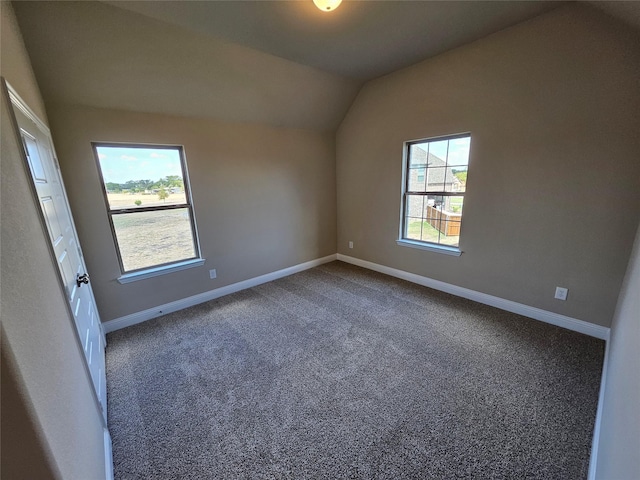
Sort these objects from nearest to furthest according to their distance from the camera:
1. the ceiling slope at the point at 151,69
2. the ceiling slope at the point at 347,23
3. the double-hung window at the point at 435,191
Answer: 1. the ceiling slope at the point at 151,69
2. the ceiling slope at the point at 347,23
3. the double-hung window at the point at 435,191

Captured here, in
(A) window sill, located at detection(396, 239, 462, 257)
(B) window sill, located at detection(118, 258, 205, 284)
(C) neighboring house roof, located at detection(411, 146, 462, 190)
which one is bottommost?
(B) window sill, located at detection(118, 258, 205, 284)

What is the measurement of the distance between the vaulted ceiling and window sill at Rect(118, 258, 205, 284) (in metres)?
1.63

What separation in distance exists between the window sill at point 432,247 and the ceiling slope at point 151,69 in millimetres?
2296

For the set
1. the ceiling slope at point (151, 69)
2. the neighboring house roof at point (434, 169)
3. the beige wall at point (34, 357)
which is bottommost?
the beige wall at point (34, 357)

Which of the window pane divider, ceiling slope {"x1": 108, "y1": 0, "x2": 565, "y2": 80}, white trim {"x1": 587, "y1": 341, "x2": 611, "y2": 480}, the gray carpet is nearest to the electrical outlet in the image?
the gray carpet

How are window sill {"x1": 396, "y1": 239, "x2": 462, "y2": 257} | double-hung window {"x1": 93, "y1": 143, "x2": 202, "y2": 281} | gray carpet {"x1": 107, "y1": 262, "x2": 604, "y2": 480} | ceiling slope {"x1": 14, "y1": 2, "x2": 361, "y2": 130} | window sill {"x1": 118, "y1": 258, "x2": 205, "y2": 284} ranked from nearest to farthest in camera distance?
gray carpet {"x1": 107, "y1": 262, "x2": 604, "y2": 480}, ceiling slope {"x1": 14, "y1": 2, "x2": 361, "y2": 130}, double-hung window {"x1": 93, "y1": 143, "x2": 202, "y2": 281}, window sill {"x1": 118, "y1": 258, "x2": 205, "y2": 284}, window sill {"x1": 396, "y1": 239, "x2": 462, "y2": 257}

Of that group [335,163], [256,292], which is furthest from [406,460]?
[335,163]

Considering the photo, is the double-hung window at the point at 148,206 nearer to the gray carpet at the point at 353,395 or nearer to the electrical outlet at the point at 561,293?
the gray carpet at the point at 353,395

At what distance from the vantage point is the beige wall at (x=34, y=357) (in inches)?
Result: 25.6

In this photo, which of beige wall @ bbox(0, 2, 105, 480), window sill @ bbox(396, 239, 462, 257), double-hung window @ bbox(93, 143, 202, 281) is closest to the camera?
beige wall @ bbox(0, 2, 105, 480)

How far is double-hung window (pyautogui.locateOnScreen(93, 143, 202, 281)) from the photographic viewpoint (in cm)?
253

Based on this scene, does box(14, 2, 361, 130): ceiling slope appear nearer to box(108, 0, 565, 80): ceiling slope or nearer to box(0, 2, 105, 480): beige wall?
box(108, 0, 565, 80): ceiling slope

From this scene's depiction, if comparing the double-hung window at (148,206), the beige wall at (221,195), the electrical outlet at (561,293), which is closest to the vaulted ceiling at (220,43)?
the beige wall at (221,195)

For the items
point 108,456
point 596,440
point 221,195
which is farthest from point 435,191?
point 108,456
